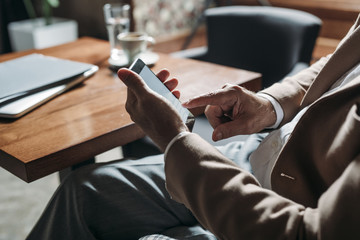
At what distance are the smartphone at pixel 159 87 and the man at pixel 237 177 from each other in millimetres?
34

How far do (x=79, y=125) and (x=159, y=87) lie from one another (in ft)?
0.66

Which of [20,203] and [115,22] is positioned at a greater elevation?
[115,22]

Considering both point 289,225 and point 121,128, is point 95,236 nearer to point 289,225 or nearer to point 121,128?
point 121,128

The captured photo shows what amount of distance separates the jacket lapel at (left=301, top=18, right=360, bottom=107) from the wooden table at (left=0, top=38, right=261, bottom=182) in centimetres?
25

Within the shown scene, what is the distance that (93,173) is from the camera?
2.75 feet

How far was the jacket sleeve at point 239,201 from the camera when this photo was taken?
52 centimetres

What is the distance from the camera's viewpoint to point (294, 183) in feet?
2.35

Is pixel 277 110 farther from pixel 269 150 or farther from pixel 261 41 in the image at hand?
pixel 261 41

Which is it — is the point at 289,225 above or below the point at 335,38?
above

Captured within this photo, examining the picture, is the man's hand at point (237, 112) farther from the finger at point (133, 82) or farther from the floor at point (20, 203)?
the floor at point (20, 203)

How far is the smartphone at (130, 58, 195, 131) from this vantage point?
31.4 inches

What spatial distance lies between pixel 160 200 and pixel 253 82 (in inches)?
19.7

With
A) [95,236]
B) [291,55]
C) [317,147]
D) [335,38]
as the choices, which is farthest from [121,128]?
[335,38]

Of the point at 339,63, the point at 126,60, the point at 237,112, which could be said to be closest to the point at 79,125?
the point at 237,112
